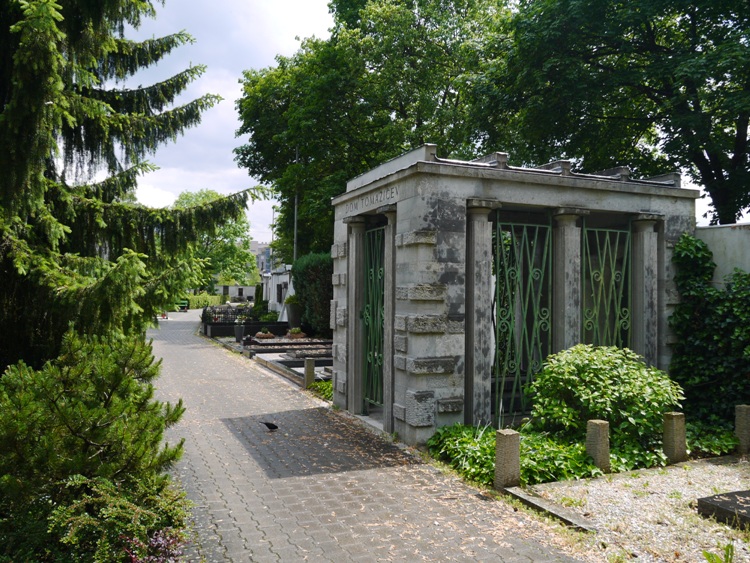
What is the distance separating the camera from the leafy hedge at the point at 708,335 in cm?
883

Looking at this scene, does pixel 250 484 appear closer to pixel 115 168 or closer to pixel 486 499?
pixel 486 499

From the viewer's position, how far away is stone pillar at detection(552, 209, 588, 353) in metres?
8.91

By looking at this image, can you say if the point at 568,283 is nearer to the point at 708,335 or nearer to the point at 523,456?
the point at 708,335

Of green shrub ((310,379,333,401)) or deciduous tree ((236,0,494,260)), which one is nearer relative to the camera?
green shrub ((310,379,333,401))

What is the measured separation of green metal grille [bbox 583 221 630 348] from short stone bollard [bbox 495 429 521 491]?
345cm

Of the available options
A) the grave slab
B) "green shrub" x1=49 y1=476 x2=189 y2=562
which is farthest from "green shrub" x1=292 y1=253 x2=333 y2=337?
"green shrub" x1=49 y1=476 x2=189 y2=562

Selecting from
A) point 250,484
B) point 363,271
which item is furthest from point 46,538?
point 363,271

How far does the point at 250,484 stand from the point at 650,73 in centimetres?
1480

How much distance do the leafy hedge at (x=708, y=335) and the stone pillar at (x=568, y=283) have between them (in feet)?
6.47

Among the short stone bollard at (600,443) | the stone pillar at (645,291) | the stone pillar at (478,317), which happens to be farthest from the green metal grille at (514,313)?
the short stone bollard at (600,443)

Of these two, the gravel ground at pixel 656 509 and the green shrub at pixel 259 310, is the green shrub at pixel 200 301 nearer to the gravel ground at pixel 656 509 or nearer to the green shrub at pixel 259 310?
the green shrub at pixel 259 310

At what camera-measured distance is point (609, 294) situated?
9.77 m

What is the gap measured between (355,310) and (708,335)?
5.65m

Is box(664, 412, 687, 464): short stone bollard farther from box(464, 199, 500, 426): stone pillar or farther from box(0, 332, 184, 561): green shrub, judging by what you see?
box(0, 332, 184, 561): green shrub
